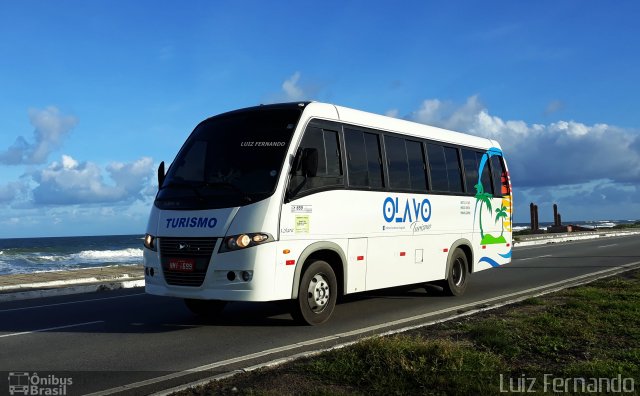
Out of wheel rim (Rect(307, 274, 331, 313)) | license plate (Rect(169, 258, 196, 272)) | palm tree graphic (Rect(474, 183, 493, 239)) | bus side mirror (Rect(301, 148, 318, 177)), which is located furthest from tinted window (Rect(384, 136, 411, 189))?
license plate (Rect(169, 258, 196, 272))

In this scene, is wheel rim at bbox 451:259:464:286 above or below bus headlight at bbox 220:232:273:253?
below

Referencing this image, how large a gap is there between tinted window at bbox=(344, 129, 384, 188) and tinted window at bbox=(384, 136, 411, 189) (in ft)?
1.04

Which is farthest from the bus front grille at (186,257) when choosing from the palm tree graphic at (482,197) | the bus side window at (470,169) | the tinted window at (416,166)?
the palm tree graphic at (482,197)

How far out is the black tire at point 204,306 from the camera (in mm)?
9945

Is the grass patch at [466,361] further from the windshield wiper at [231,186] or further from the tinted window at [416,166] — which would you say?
the tinted window at [416,166]

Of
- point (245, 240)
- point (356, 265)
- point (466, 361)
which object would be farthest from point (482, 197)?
point (466, 361)

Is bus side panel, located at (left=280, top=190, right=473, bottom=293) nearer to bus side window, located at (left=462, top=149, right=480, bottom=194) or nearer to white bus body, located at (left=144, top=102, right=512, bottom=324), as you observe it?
white bus body, located at (left=144, top=102, right=512, bottom=324)

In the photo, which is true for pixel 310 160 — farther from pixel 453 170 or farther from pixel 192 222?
pixel 453 170

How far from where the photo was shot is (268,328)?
888cm

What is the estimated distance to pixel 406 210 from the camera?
10.8 meters

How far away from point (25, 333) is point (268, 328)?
3472 mm

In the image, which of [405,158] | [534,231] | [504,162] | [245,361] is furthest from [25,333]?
[534,231]

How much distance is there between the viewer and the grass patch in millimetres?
5215

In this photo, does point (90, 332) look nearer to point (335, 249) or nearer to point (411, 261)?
point (335, 249)
